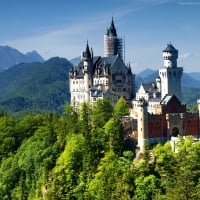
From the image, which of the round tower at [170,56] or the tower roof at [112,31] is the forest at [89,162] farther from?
the tower roof at [112,31]

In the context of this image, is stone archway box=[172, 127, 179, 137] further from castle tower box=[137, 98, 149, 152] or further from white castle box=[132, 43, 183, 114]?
white castle box=[132, 43, 183, 114]

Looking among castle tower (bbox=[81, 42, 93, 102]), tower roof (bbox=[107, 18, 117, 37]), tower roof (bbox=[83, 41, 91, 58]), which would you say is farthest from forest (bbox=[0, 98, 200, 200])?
tower roof (bbox=[107, 18, 117, 37])

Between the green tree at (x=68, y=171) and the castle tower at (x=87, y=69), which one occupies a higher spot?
the castle tower at (x=87, y=69)

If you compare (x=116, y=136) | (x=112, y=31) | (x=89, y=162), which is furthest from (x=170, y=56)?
(x=89, y=162)

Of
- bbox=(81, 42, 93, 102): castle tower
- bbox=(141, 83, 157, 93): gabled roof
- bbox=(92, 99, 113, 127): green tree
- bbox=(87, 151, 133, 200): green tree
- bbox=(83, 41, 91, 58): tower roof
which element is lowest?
bbox=(87, 151, 133, 200): green tree

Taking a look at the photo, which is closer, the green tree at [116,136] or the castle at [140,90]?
the green tree at [116,136]

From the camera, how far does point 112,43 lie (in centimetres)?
12600

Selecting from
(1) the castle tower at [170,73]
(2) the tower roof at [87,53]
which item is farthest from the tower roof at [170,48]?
(2) the tower roof at [87,53]

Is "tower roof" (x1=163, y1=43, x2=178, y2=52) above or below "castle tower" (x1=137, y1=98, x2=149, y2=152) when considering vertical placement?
above

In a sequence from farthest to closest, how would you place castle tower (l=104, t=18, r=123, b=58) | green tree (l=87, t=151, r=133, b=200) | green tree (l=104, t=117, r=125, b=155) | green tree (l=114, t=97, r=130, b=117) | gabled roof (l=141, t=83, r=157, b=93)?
1. castle tower (l=104, t=18, r=123, b=58)
2. gabled roof (l=141, t=83, r=157, b=93)
3. green tree (l=114, t=97, r=130, b=117)
4. green tree (l=104, t=117, r=125, b=155)
5. green tree (l=87, t=151, r=133, b=200)

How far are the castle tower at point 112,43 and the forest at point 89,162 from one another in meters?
27.3

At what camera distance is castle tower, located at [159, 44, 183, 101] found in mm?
104938

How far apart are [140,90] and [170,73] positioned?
831cm

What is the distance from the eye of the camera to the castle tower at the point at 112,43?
125662mm
